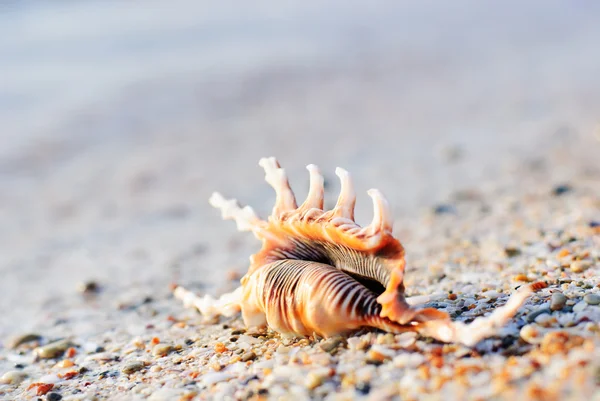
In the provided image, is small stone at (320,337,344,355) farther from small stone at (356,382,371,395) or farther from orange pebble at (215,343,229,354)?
orange pebble at (215,343,229,354)

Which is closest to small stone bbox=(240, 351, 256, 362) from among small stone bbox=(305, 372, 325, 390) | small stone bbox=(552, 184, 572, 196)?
small stone bbox=(305, 372, 325, 390)

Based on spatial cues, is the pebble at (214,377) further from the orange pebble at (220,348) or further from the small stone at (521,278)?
the small stone at (521,278)

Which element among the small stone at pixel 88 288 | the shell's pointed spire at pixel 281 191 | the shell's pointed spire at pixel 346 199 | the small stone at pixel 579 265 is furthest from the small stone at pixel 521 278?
the small stone at pixel 88 288

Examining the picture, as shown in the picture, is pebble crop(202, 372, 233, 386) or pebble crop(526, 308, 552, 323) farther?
pebble crop(202, 372, 233, 386)

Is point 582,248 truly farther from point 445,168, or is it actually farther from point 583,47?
point 583,47

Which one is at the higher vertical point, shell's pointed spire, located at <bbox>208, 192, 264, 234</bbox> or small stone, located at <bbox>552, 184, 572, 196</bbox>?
shell's pointed spire, located at <bbox>208, 192, 264, 234</bbox>

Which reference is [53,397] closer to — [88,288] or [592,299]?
[88,288]
